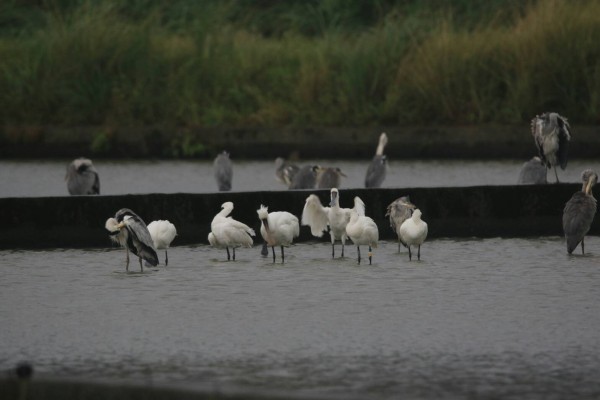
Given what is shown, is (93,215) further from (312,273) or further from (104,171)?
(104,171)

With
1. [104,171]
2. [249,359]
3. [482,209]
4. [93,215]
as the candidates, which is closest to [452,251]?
[482,209]

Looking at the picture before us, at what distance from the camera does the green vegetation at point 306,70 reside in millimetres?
27531

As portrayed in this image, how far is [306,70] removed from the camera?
95.1ft

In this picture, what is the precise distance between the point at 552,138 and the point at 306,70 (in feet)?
34.8

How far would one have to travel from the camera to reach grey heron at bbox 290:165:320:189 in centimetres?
1936

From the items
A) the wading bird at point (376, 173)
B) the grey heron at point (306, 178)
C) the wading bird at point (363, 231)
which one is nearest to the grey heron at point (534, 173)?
the wading bird at point (376, 173)

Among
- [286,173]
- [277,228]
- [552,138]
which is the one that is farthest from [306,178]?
[277,228]

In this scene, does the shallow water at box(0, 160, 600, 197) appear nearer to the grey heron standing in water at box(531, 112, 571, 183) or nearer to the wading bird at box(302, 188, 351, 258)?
the grey heron standing in water at box(531, 112, 571, 183)

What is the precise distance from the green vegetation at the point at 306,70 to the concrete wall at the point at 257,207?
1040cm

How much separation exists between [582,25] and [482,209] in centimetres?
1153

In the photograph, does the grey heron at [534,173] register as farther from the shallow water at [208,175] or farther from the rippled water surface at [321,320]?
the rippled water surface at [321,320]

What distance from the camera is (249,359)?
1002 centimetres

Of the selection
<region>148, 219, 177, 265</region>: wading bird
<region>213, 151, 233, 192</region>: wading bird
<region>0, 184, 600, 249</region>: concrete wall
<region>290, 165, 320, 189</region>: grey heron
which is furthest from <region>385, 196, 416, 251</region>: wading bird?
<region>213, 151, 233, 192</region>: wading bird

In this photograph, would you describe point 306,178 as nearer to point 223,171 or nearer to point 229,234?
point 223,171
